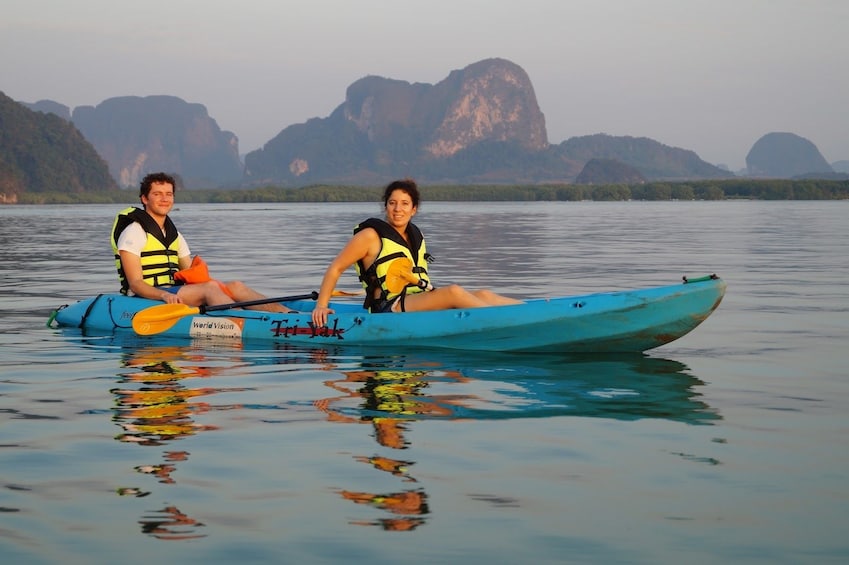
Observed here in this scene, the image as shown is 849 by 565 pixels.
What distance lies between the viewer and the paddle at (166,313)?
32.4 ft

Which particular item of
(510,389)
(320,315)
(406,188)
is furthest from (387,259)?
(510,389)

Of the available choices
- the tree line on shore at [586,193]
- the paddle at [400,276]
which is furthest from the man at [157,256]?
the tree line on shore at [586,193]

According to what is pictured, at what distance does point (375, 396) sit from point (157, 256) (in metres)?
3.76

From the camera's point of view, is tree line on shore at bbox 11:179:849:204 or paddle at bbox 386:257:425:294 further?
tree line on shore at bbox 11:179:849:204

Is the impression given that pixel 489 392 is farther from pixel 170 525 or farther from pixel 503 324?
pixel 170 525

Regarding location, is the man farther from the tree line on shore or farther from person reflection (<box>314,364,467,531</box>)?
the tree line on shore

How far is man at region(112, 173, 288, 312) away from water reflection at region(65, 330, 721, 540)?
573 mm

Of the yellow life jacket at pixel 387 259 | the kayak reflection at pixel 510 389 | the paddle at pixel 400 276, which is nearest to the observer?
the kayak reflection at pixel 510 389

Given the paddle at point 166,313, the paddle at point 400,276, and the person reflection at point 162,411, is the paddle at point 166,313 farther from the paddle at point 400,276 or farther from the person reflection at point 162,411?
the paddle at point 400,276

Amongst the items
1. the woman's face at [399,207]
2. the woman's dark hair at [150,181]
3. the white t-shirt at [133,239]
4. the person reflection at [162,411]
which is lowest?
the person reflection at [162,411]

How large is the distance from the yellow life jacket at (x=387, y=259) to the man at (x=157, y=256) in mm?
1473

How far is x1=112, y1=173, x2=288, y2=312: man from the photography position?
32.4 ft

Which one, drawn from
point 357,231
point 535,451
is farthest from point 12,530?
point 357,231

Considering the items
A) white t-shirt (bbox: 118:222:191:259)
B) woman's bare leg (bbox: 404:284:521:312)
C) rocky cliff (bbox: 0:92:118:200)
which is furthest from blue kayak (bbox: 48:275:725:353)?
rocky cliff (bbox: 0:92:118:200)
